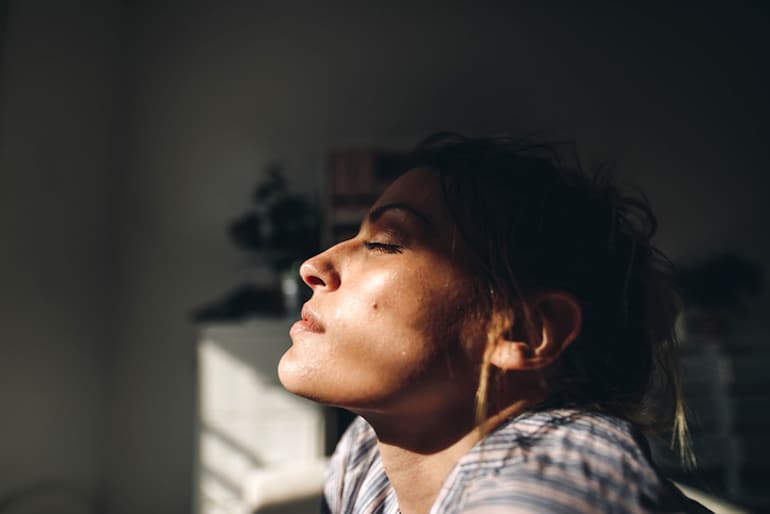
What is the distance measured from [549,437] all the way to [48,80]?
2731 millimetres

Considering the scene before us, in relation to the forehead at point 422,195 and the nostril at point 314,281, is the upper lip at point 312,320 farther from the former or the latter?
the forehead at point 422,195

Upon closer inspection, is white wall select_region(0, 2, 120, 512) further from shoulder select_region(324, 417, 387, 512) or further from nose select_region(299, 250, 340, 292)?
nose select_region(299, 250, 340, 292)

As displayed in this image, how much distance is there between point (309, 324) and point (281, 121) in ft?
8.34

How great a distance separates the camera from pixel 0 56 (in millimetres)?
1925

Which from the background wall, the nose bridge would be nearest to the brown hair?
the nose bridge

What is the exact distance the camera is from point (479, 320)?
0.64 metres

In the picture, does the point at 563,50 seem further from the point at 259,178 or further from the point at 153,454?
the point at 153,454

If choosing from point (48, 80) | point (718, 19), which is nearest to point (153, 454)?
point (48, 80)

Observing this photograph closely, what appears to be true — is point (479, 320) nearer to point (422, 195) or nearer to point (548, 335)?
point (548, 335)

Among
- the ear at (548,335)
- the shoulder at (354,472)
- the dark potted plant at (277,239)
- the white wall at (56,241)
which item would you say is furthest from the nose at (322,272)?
the white wall at (56,241)

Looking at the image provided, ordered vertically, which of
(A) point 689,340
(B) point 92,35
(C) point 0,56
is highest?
(B) point 92,35

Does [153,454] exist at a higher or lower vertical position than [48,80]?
lower

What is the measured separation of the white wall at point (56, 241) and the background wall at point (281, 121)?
0.9 inches

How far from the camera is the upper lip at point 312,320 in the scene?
66cm
